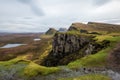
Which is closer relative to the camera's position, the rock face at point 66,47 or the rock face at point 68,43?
the rock face at point 66,47

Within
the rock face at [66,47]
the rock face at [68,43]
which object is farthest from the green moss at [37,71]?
the rock face at [68,43]

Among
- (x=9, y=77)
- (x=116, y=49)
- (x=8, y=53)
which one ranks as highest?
(x=116, y=49)

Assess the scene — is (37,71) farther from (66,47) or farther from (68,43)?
(66,47)

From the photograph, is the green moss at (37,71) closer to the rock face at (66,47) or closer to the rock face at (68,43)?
the rock face at (66,47)

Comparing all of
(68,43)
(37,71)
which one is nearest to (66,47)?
(68,43)

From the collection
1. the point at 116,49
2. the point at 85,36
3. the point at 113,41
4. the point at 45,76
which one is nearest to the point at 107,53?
the point at 116,49

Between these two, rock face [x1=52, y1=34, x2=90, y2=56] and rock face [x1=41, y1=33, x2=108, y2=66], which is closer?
rock face [x1=41, y1=33, x2=108, y2=66]

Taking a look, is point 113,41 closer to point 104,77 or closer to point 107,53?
point 107,53

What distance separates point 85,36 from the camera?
11225 centimetres

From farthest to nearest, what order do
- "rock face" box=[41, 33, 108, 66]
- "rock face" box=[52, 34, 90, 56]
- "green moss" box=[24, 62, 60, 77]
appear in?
1. "rock face" box=[52, 34, 90, 56]
2. "rock face" box=[41, 33, 108, 66]
3. "green moss" box=[24, 62, 60, 77]

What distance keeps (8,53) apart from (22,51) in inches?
489

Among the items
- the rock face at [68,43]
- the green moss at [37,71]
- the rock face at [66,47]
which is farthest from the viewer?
the rock face at [68,43]

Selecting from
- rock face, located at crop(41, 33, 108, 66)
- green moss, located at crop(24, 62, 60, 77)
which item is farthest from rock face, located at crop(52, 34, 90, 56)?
green moss, located at crop(24, 62, 60, 77)

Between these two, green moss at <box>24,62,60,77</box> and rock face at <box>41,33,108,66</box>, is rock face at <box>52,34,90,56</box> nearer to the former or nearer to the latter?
rock face at <box>41,33,108,66</box>
